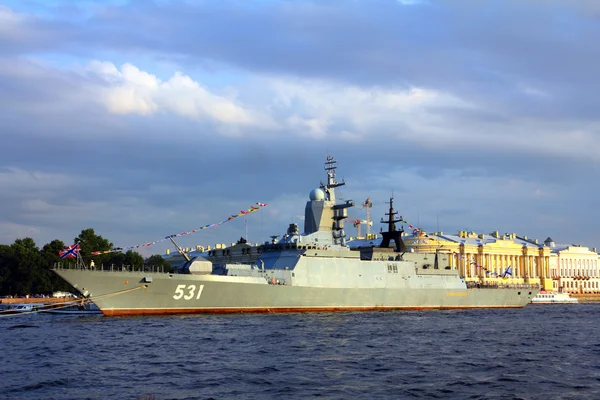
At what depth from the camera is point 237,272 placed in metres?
39.1

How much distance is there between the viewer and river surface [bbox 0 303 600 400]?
657 inches

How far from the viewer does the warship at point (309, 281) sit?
116 ft

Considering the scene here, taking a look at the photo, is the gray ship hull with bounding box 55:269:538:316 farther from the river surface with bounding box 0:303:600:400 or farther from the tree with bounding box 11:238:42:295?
the tree with bounding box 11:238:42:295

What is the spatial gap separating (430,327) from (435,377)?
15349 millimetres

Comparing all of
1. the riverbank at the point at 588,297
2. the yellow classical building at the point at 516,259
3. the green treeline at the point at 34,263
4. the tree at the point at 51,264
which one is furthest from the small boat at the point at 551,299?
the tree at the point at 51,264

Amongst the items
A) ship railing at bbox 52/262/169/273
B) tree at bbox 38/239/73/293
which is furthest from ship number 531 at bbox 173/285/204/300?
tree at bbox 38/239/73/293

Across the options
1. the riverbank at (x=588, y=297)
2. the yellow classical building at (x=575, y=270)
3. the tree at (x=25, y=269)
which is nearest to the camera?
the tree at (x=25, y=269)

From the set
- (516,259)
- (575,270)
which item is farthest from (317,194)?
(575,270)

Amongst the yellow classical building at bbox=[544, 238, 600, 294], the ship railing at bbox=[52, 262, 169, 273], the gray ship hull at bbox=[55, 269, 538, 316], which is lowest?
the gray ship hull at bbox=[55, 269, 538, 316]

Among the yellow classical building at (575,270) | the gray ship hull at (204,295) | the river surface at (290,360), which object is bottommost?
the river surface at (290,360)

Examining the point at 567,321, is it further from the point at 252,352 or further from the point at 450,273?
the point at 252,352

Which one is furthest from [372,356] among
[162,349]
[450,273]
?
[450,273]

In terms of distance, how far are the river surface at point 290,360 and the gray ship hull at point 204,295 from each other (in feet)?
4.28

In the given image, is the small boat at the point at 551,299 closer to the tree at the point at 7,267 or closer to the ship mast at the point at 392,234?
the ship mast at the point at 392,234
